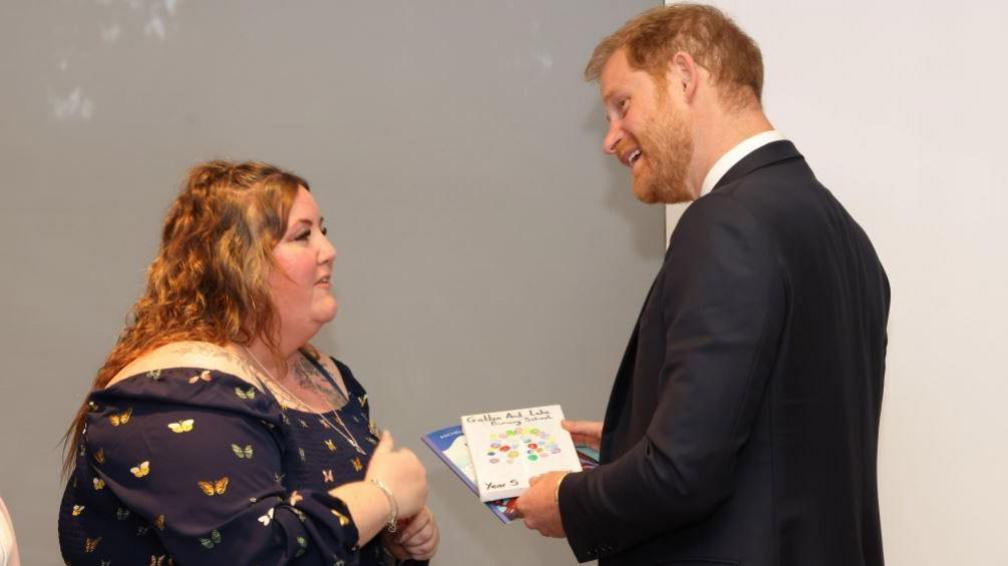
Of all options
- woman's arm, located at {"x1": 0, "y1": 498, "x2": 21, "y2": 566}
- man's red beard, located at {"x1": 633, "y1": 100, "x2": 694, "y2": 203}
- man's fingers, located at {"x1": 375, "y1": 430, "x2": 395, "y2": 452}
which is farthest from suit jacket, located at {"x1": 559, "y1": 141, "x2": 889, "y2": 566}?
woman's arm, located at {"x1": 0, "y1": 498, "x2": 21, "y2": 566}

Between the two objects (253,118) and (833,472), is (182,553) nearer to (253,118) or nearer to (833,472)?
(833,472)

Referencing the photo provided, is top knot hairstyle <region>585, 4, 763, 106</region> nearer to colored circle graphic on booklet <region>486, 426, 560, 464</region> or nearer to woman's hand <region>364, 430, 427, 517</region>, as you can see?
colored circle graphic on booklet <region>486, 426, 560, 464</region>

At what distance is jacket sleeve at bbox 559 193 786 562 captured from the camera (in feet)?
5.34

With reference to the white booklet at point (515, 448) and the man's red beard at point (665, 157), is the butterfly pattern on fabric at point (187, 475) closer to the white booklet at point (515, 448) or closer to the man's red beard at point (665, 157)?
the white booklet at point (515, 448)

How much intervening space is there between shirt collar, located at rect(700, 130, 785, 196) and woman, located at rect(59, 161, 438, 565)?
0.73m

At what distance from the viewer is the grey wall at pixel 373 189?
2727mm

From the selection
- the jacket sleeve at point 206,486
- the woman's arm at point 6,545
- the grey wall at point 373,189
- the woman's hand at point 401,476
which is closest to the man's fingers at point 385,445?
the woman's hand at point 401,476

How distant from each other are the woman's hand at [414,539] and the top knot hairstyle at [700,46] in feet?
3.11

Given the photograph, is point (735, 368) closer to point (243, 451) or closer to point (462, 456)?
point (462, 456)

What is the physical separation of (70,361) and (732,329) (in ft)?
5.96

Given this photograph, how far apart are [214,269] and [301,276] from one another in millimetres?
161

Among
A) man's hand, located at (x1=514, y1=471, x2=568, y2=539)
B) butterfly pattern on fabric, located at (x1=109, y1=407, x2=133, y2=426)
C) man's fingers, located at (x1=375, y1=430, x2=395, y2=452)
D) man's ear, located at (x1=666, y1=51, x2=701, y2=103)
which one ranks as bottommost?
man's hand, located at (x1=514, y1=471, x2=568, y2=539)

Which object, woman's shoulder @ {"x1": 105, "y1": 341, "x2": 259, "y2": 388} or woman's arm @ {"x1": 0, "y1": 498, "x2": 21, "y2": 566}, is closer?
woman's arm @ {"x1": 0, "y1": 498, "x2": 21, "y2": 566}

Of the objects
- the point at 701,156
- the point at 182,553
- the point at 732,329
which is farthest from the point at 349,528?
the point at 701,156
